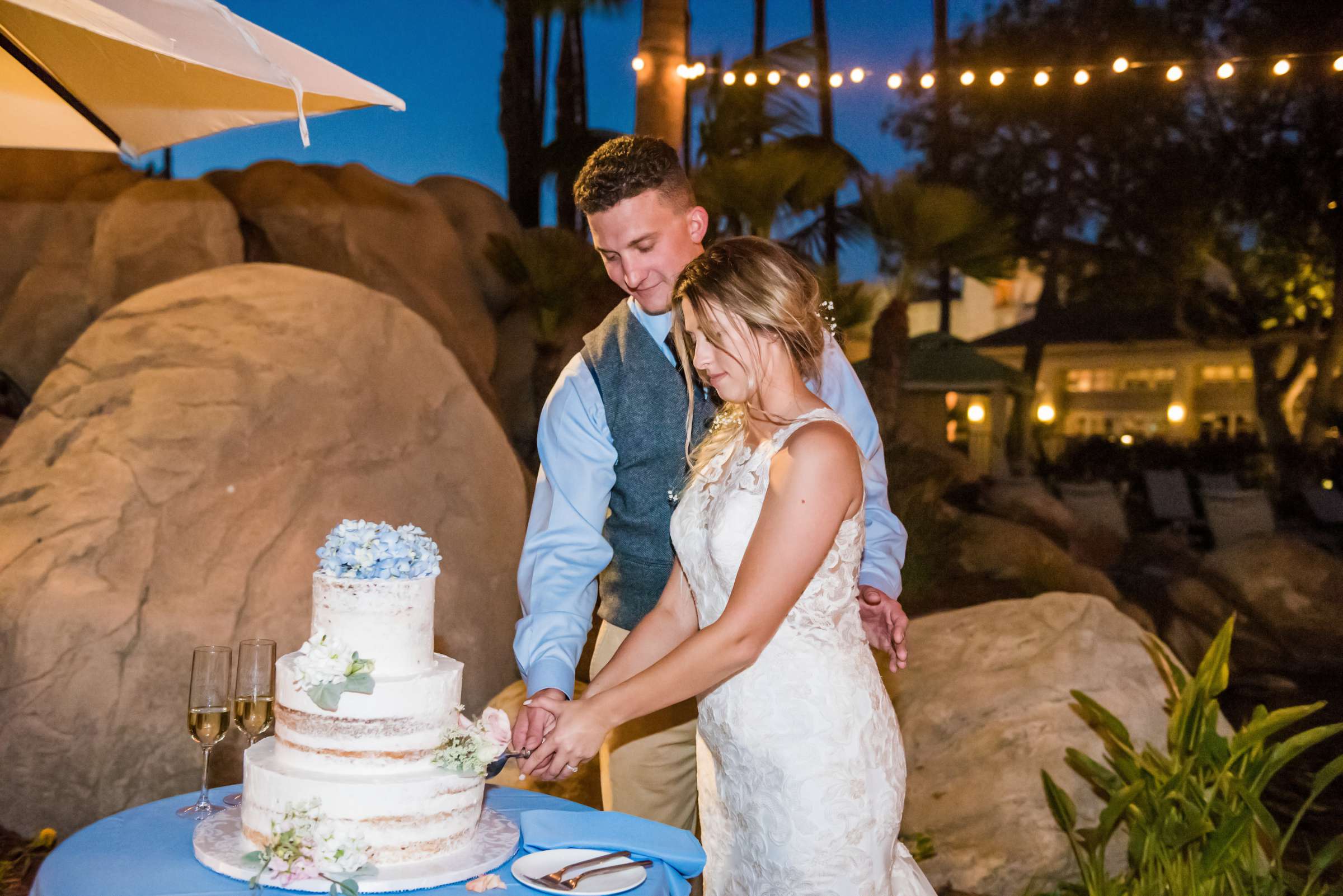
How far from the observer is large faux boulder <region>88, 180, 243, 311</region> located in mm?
7496

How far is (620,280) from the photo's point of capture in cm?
284

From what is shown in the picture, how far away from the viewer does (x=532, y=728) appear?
221 cm

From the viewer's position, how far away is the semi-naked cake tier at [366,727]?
179 centimetres

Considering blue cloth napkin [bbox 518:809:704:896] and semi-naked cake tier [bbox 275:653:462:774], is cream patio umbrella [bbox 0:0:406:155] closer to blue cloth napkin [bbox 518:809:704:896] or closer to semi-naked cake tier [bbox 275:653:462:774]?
semi-naked cake tier [bbox 275:653:462:774]

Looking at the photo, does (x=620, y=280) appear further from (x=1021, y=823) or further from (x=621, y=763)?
(x=1021, y=823)

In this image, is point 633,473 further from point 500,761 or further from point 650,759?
point 500,761

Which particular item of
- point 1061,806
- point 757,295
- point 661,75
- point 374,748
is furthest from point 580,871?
point 661,75

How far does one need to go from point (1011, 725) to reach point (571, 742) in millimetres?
2904

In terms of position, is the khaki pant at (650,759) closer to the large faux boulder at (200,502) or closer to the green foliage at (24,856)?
the large faux boulder at (200,502)

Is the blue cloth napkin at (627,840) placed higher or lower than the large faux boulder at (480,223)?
lower

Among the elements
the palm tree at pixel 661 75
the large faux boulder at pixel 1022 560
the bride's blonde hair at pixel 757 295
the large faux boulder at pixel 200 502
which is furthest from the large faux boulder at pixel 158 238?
the bride's blonde hair at pixel 757 295

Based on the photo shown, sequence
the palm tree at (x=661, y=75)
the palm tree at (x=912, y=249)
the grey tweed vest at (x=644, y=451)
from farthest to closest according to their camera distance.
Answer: the palm tree at (x=912, y=249)
the palm tree at (x=661, y=75)
the grey tweed vest at (x=644, y=451)

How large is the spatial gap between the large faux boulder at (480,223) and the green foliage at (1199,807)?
20.7 feet

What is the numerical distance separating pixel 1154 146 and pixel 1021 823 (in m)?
5.48
